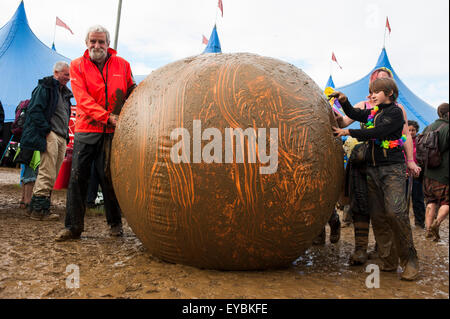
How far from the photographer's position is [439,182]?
5.27 meters

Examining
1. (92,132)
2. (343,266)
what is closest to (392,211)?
(343,266)

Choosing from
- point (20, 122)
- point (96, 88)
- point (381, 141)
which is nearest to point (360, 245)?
point (381, 141)

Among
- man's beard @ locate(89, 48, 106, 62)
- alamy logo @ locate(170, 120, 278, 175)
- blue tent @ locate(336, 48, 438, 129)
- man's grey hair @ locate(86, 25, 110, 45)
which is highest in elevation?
blue tent @ locate(336, 48, 438, 129)

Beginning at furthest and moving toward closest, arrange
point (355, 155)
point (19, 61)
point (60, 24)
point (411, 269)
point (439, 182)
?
point (60, 24)
point (19, 61)
point (439, 182)
point (355, 155)
point (411, 269)

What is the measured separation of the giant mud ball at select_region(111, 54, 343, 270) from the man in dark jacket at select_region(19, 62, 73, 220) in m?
2.60

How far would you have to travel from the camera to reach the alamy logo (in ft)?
8.39

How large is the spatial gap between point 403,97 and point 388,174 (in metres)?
10.8

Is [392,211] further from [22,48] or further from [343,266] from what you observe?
[22,48]

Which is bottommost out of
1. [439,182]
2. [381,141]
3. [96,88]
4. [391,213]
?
[391,213]

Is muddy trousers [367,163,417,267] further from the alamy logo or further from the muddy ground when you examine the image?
the alamy logo

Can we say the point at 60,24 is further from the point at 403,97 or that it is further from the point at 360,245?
the point at 360,245

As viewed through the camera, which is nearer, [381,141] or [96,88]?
[381,141]

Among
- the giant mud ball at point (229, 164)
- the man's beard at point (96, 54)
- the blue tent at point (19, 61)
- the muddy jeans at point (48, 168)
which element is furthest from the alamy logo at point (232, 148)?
the blue tent at point (19, 61)

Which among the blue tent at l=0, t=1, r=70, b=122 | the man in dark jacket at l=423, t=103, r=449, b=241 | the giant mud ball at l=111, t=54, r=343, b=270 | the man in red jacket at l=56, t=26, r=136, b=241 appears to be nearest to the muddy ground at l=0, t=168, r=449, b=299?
the giant mud ball at l=111, t=54, r=343, b=270
